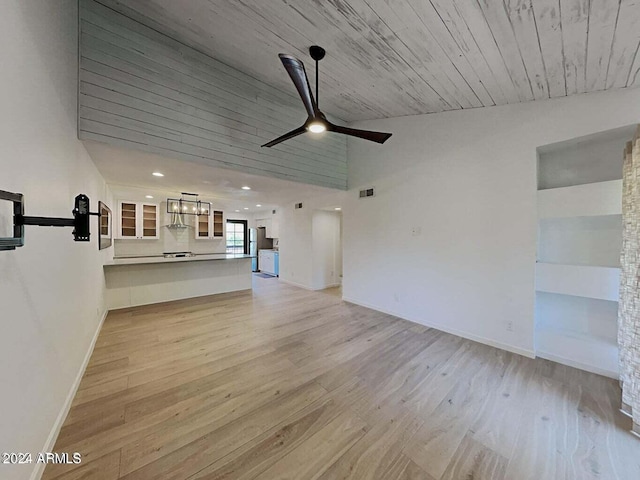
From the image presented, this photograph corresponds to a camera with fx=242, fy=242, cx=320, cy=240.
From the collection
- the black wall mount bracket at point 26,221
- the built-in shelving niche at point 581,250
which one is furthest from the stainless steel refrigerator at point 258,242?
the black wall mount bracket at point 26,221

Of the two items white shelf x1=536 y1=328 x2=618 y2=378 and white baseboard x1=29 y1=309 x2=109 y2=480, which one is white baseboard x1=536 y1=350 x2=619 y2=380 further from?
white baseboard x1=29 y1=309 x2=109 y2=480

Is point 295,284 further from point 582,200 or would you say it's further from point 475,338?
point 582,200

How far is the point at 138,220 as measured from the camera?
5891 millimetres

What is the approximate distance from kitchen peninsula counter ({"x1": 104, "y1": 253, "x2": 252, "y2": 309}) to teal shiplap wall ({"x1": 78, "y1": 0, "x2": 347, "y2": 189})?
276 cm

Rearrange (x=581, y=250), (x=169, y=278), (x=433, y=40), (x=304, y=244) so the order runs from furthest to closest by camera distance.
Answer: (x=304, y=244)
(x=169, y=278)
(x=581, y=250)
(x=433, y=40)

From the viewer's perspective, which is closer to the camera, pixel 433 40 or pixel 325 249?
pixel 433 40

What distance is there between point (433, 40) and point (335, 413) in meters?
3.30

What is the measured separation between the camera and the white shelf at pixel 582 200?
8.02 ft

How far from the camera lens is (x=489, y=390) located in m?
2.29

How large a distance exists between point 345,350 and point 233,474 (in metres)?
→ 1.78

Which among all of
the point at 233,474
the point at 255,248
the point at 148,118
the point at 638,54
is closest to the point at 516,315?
the point at 638,54

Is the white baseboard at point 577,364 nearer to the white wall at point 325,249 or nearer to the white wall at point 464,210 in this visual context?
the white wall at point 464,210

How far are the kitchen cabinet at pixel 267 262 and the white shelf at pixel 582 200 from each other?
22.6ft

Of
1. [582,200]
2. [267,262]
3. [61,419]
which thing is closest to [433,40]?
[582,200]
